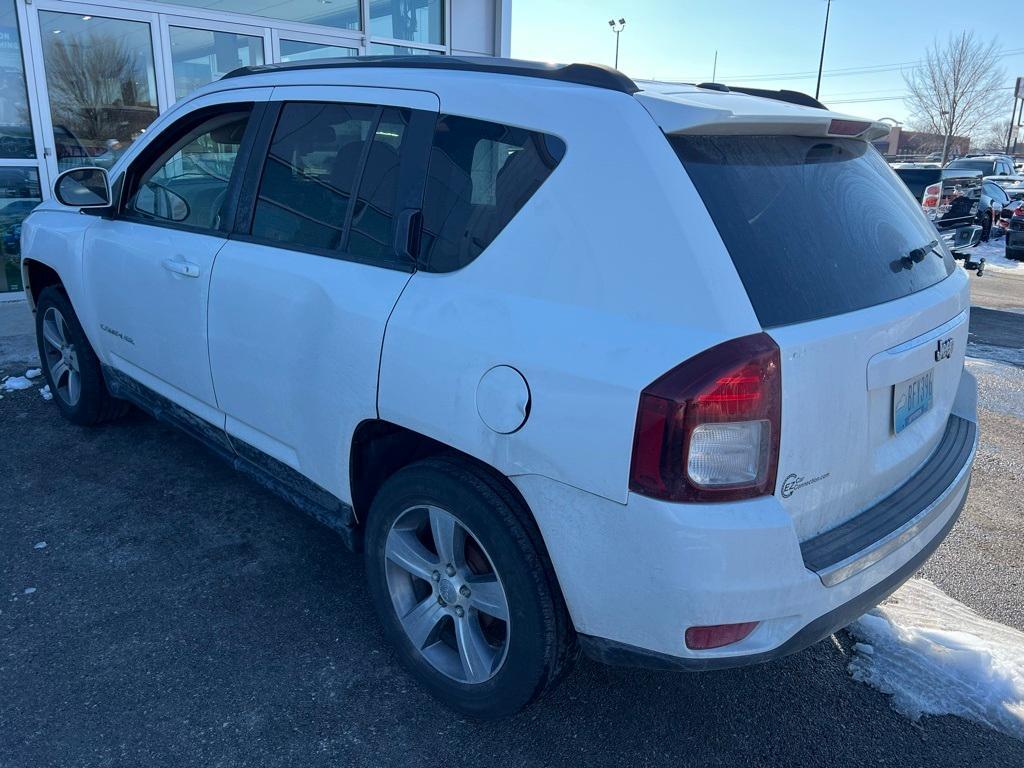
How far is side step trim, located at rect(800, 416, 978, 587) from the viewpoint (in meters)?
1.98

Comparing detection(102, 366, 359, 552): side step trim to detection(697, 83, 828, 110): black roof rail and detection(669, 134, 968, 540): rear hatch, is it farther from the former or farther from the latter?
detection(697, 83, 828, 110): black roof rail

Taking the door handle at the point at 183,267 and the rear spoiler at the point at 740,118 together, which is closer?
the rear spoiler at the point at 740,118

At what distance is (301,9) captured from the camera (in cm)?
950

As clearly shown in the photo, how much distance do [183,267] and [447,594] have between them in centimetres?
178

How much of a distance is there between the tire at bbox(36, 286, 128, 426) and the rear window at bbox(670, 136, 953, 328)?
12.1 ft

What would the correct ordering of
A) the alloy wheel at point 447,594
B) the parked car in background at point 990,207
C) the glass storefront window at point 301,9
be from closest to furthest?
the alloy wheel at point 447,594, the glass storefront window at point 301,9, the parked car in background at point 990,207

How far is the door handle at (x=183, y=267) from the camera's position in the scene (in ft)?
10.4

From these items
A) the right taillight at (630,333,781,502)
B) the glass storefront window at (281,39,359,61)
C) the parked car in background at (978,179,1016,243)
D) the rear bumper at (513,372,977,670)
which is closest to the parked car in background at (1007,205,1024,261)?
the parked car in background at (978,179,1016,243)

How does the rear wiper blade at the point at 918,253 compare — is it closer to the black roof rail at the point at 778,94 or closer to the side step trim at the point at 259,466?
the black roof rail at the point at 778,94

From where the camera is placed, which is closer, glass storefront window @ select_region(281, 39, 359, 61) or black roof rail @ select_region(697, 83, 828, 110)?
black roof rail @ select_region(697, 83, 828, 110)

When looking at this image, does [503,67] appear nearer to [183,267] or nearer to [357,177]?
[357,177]

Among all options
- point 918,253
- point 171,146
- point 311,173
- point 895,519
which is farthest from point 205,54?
point 895,519

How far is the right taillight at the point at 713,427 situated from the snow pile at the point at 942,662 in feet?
4.27

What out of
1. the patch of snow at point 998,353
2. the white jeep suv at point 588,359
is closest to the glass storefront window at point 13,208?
the white jeep suv at point 588,359
